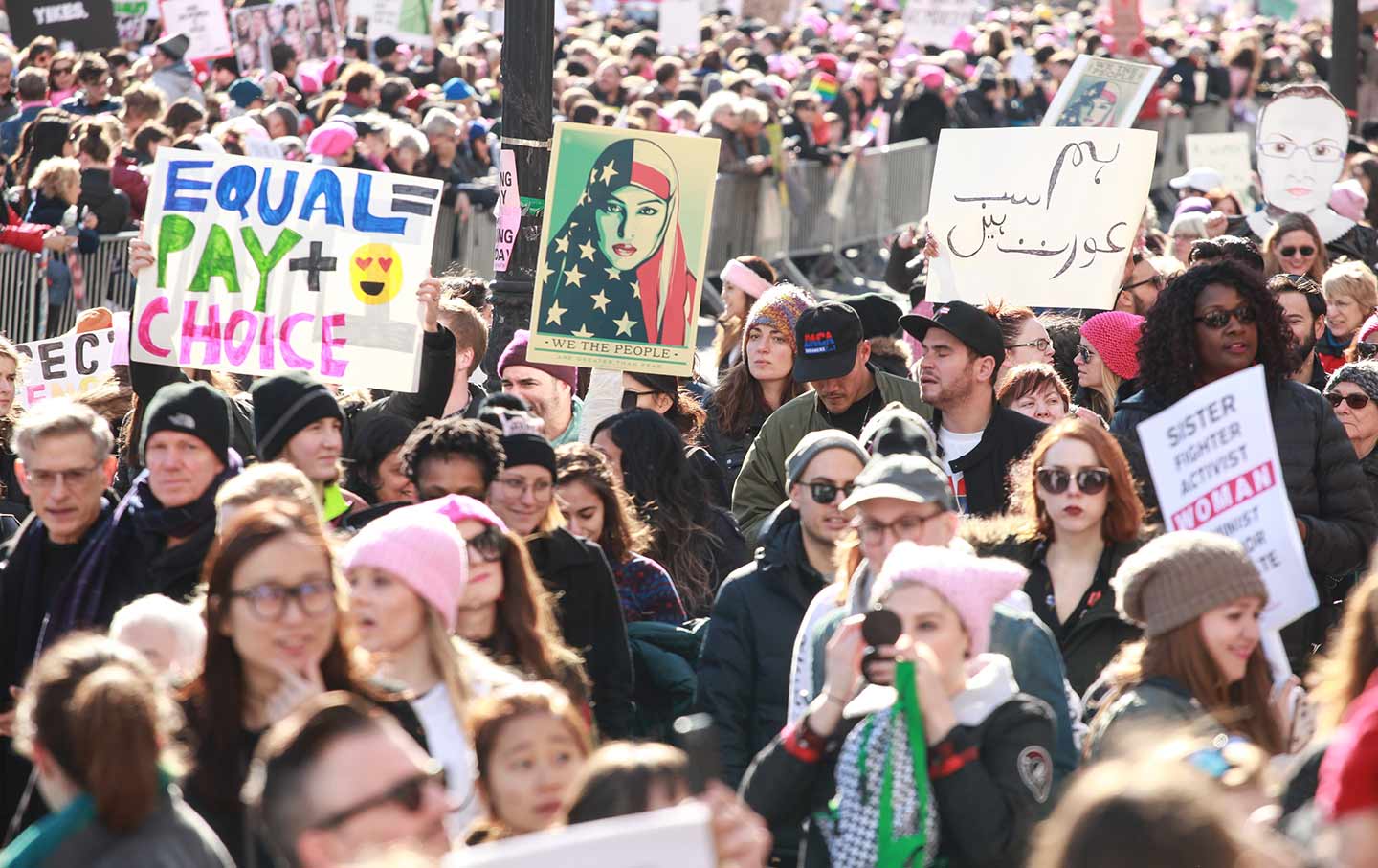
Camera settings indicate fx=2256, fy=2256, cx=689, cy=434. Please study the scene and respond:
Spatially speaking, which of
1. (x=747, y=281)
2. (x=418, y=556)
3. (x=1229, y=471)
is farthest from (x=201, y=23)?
(x=418, y=556)

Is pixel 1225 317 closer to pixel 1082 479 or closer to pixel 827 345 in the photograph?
pixel 1082 479

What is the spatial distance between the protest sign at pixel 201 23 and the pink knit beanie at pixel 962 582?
16.0 m

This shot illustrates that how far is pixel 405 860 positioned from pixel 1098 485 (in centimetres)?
344

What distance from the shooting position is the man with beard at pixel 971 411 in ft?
23.7

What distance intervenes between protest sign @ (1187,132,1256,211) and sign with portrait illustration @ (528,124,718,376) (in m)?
8.37

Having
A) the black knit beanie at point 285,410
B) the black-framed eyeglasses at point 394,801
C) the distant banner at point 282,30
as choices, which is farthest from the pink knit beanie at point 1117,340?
the distant banner at point 282,30

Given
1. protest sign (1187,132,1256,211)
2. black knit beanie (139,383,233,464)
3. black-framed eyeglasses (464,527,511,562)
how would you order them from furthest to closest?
protest sign (1187,132,1256,211)
black knit beanie (139,383,233,464)
black-framed eyeglasses (464,527,511,562)

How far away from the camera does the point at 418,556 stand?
4.81 m

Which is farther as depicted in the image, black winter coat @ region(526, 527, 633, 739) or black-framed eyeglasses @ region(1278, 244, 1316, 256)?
black-framed eyeglasses @ region(1278, 244, 1316, 256)

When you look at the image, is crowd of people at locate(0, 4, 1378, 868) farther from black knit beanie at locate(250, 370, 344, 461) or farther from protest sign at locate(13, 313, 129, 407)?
protest sign at locate(13, 313, 129, 407)

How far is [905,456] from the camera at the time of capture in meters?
5.41

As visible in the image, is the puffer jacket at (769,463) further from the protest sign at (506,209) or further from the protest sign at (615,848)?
the protest sign at (615,848)

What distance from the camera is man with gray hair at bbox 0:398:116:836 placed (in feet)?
18.2

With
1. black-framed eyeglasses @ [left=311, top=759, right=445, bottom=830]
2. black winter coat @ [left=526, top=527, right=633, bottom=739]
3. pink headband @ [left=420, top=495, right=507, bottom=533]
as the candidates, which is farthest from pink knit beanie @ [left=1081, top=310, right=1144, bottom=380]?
black-framed eyeglasses @ [left=311, top=759, right=445, bottom=830]
